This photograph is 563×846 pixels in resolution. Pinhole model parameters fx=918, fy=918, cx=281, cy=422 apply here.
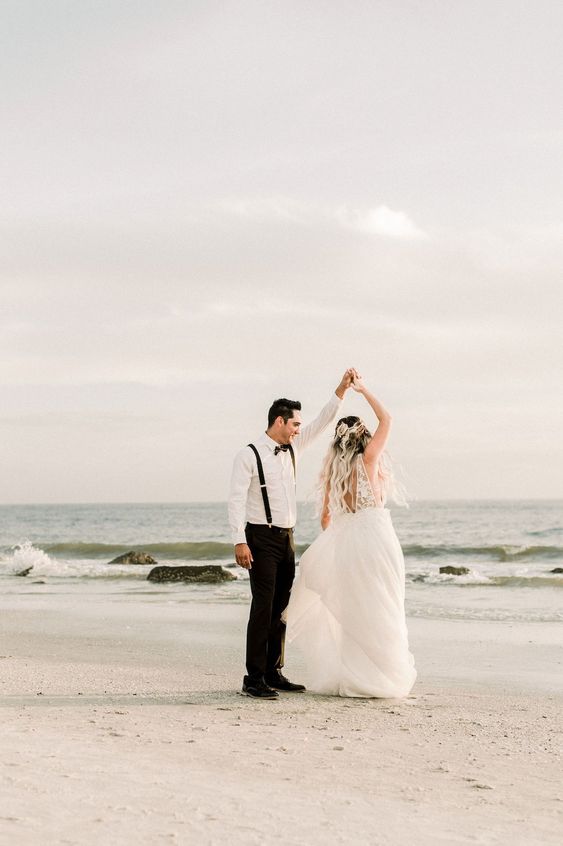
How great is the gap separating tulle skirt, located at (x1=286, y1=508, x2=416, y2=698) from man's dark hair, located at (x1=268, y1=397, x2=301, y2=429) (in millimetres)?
884

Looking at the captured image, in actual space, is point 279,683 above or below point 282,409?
below

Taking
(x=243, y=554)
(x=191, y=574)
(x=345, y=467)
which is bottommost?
(x=191, y=574)

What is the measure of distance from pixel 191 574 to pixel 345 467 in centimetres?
1345

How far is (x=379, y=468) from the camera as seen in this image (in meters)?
7.09

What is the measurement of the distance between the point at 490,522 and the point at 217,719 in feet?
202

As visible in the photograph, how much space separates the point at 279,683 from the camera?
280 inches

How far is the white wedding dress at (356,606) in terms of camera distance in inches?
268

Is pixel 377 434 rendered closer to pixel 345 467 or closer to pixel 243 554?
pixel 345 467

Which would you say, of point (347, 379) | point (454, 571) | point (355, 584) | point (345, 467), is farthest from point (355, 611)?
point (454, 571)

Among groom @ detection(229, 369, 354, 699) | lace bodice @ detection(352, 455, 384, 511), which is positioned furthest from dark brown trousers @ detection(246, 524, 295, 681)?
lace bodice @ detection(352, 455, 384, 511)

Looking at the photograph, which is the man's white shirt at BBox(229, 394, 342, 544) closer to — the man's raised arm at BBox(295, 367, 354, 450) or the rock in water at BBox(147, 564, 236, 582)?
the man's raised arm at BBox(295, 367, 354, 450)

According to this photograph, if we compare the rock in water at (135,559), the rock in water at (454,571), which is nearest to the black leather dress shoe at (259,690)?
the rock in water at (454,571)

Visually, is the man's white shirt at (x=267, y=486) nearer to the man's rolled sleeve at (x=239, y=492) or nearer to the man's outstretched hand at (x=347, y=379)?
the man's rolled sleeve at (x=239, y=492)

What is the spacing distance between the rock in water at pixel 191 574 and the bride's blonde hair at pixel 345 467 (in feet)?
42.3
